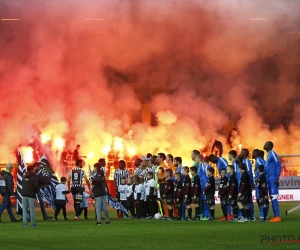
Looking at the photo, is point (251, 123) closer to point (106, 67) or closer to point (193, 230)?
point (106, 67)

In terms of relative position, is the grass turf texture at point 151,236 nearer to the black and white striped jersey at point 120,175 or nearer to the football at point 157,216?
the football at point 157,216

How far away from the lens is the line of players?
19844mm

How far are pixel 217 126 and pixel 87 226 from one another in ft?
72.6

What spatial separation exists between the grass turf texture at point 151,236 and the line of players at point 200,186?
39.1 inches

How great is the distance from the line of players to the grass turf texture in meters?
0.99

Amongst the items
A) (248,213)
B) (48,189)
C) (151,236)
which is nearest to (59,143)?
(48,189)

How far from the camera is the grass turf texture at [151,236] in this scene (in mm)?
13834

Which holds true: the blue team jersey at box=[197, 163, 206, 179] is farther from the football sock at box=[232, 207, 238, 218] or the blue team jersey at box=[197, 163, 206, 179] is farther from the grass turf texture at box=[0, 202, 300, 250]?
the grass turf texture at box=[0, 202, 300, 250]

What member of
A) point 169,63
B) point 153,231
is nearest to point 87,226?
point 153,231

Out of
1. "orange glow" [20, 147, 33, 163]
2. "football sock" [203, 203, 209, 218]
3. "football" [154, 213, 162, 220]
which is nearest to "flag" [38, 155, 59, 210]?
"football" [154, 213, 162, 220]

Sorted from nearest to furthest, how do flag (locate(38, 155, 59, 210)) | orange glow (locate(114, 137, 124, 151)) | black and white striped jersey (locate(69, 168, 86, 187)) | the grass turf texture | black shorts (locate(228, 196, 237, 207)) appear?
the grass turf texture < black shorts (locate(228, 196, 237, 207)) < black and white striped jersey (locate(69, 168, 86, 187)) < flag (locate(38, 155, 59, 210)) < orange glow (locate(114, 137, 124, 151))

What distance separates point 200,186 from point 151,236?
19.5ft

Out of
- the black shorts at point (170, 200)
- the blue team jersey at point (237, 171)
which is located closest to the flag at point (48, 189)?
the black shorts at point (170, 200)

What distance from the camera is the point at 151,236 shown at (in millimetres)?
15797
